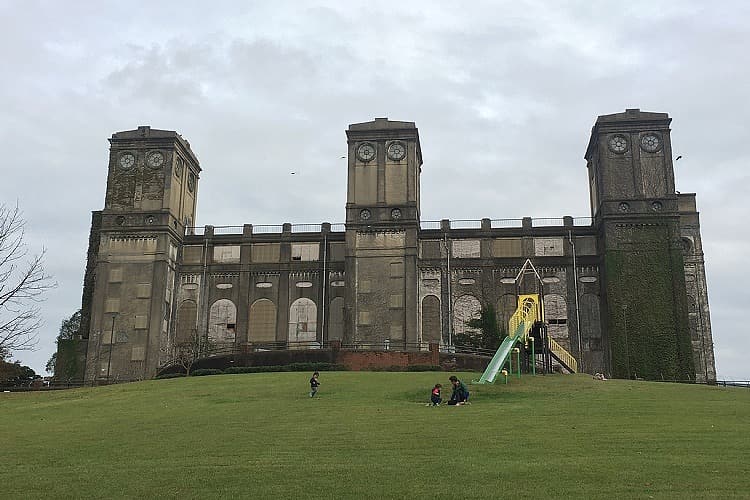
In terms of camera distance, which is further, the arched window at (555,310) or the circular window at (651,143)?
the circular window at (651,143)

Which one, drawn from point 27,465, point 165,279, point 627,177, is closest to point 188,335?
point 165,279

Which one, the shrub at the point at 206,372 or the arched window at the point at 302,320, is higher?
the arched window at the point at 302,320

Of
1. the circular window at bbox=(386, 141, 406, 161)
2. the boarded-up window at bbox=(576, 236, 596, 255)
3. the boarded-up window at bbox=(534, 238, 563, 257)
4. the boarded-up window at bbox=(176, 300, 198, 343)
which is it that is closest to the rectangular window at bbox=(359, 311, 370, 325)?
the circular window at bbox=(386, 141, 406, 161)

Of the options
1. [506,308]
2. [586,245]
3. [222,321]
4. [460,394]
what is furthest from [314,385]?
[586,245]

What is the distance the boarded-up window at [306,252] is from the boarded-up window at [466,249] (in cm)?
1031

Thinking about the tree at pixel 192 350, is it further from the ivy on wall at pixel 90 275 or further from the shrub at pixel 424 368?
the shrub at pixel 424 368

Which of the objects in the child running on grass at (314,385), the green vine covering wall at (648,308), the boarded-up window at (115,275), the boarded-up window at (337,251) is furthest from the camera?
the boarded-up window at (337,251)

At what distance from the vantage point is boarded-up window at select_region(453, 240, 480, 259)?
60.1 meters

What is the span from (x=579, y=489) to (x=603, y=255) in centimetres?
4390

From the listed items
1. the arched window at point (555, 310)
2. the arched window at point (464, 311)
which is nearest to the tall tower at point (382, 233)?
the arched window at point (464, 311)

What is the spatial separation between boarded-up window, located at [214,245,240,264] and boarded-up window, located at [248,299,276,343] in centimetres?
382

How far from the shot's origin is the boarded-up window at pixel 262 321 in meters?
60.5

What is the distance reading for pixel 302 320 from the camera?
6062cm

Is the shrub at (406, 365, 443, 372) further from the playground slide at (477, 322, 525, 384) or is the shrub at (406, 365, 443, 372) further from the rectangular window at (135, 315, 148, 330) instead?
the rectangular window at (135, 315, 148, 330)
